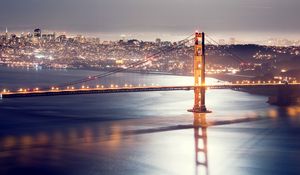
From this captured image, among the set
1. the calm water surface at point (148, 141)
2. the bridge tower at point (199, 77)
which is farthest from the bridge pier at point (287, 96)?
the bridge tower at point (199, 77)

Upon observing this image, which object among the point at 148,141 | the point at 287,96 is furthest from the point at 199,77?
the point at 148,141

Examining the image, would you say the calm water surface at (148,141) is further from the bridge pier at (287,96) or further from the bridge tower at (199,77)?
the bridge pier at (287,96)

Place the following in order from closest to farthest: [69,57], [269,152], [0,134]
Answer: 1. [269,152]
2. [0,134]
3. [69,57]

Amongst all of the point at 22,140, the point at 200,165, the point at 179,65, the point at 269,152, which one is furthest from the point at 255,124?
the point at 179,65

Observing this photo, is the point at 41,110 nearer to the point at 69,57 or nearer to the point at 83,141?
the point at 83,141

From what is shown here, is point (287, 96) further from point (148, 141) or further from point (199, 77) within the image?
point (148, 141)

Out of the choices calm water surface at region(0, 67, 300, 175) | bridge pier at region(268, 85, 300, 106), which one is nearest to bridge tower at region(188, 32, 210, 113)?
calm water surface at region(0, 67, 300, 175)

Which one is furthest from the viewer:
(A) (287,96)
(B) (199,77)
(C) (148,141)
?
(A) (287,96)

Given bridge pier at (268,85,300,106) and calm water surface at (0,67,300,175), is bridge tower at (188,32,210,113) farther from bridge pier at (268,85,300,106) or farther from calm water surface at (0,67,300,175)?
bridge pier at (268,85,300,106)
